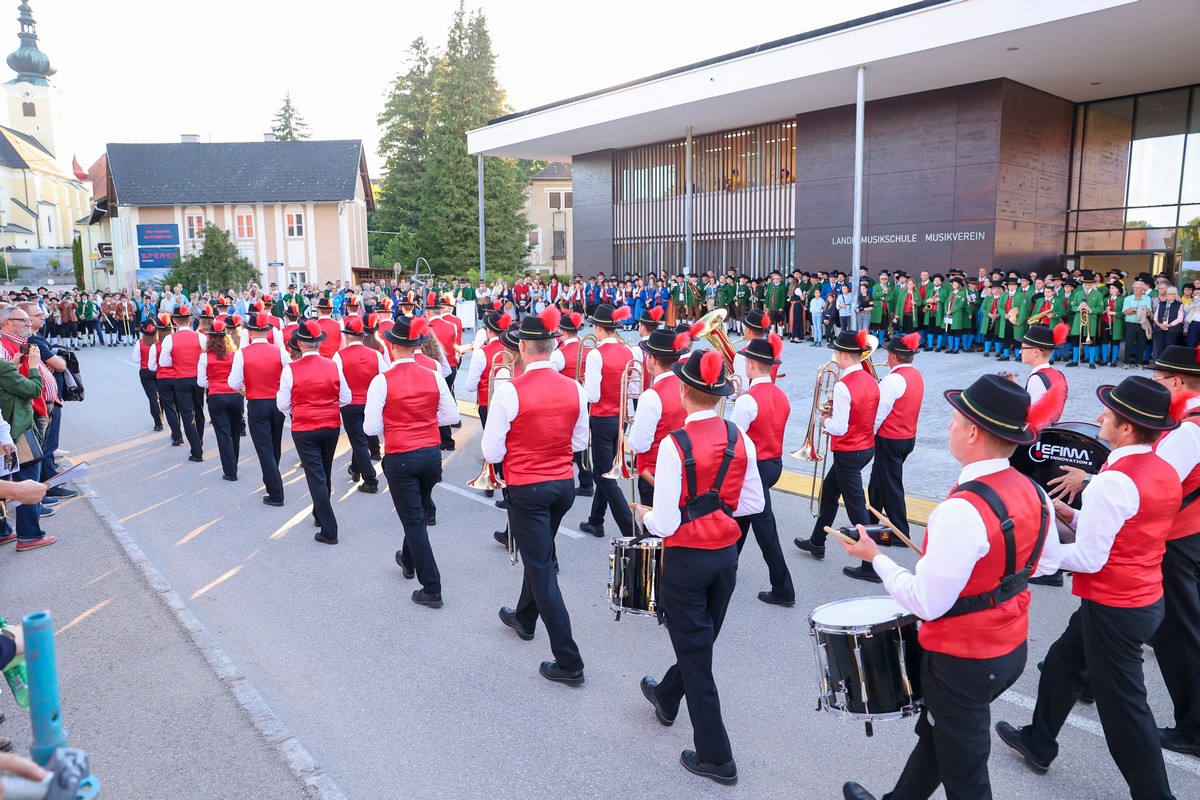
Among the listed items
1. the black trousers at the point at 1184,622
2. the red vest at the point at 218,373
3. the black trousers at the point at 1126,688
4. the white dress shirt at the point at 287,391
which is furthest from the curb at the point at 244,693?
the black trousers at the point at 1184,622

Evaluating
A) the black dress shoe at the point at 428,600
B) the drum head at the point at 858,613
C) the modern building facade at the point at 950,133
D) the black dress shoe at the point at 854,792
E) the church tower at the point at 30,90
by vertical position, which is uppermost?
the church tower at the point at 30,90

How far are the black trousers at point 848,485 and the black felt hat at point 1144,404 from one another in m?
2.88

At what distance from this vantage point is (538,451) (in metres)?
5.11

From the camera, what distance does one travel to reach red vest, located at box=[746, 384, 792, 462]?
6055 millimetres

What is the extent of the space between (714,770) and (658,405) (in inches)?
94.3

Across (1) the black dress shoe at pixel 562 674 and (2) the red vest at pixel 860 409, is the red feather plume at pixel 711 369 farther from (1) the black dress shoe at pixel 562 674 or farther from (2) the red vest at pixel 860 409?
(2) the red vest at pixel 860 409

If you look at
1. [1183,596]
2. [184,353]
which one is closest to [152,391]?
[184,353]

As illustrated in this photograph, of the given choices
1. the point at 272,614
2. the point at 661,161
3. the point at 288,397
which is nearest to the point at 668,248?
the point at 661,161

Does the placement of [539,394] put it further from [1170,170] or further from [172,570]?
[1170,170]

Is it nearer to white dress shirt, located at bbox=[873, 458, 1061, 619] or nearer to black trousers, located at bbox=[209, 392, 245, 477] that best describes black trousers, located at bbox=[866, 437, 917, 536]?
white dress shirt, located at bbox=[873, 458, 1061, 619]

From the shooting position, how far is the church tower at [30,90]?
287ft

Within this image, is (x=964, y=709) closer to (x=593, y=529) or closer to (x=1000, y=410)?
(x=1000, y=410)

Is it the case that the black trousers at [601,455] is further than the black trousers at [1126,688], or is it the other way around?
the black trousers at [601,455]

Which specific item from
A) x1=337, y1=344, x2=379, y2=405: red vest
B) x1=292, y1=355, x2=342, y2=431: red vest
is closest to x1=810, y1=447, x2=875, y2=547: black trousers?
x1=292, y1=355, x2=342, y2=431: red vest
